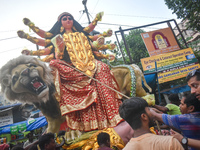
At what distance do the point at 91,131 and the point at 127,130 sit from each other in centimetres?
64

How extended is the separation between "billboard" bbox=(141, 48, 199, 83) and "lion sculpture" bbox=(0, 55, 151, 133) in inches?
276

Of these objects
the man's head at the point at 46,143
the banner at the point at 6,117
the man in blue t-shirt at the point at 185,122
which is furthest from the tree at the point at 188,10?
the banner at the point at 6,117

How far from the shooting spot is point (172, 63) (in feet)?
29.7


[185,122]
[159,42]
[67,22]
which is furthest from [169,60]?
[185,122]

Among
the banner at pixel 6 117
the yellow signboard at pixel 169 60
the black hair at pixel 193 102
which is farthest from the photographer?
the banner at pixel 6 117

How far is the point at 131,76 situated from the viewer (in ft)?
11.0

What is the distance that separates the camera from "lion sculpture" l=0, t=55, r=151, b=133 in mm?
2578

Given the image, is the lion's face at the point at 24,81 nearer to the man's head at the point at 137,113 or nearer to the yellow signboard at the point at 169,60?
the man's head at the point at 137,113

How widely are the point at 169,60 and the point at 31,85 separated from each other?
336 inches

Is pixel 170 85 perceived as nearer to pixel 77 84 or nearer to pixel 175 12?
pixel 175 12

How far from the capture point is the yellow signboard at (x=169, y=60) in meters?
8.97

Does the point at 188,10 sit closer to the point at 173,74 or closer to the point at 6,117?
the point at 173,74

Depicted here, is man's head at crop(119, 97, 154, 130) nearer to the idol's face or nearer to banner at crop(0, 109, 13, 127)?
the idol's face

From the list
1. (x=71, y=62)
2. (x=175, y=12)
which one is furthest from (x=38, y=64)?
(x=175, y=12)
